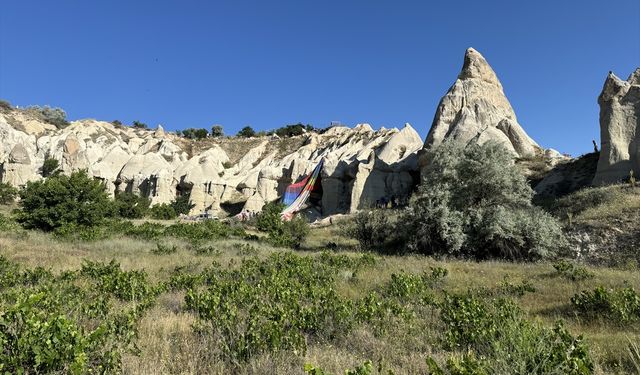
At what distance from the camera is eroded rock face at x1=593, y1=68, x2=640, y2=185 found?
2052cm

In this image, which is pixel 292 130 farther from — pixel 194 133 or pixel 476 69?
pixel 476 69

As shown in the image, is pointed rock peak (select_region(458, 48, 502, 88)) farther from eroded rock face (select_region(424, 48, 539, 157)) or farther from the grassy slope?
the grassy slope

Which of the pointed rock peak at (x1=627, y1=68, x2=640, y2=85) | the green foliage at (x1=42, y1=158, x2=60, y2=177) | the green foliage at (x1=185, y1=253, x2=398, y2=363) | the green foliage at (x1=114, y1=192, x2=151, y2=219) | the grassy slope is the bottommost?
the grassy slope

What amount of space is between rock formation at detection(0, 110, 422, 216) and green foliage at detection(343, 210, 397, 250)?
1428 cm

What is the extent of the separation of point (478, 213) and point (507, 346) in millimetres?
12292

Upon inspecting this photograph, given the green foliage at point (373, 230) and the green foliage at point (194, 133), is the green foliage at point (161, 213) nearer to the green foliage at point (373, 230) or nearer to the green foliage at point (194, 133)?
the green foliage at point (373, 230)

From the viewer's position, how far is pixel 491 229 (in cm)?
1446

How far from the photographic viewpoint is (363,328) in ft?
18.5

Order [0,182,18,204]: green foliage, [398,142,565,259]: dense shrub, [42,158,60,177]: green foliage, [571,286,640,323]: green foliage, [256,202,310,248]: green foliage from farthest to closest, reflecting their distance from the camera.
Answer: [42,158,60,177]: green foliage < [0,182,18,204]: green foliage < [256,202,310,248]: green foliage < [398,142,565,259]: dense shrub < [571,286,640,323]: green foliage

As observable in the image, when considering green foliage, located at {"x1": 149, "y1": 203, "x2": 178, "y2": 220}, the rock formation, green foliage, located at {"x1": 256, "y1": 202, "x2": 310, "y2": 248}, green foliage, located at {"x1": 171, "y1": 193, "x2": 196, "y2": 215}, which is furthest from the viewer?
green foliage, located at {"x1": 171, "y1": 193, "x2": 196, "y2": 215}

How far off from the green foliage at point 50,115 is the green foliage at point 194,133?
23.7 meters

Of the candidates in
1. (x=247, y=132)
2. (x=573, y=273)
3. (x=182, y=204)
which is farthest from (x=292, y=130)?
(x=573, y=273)

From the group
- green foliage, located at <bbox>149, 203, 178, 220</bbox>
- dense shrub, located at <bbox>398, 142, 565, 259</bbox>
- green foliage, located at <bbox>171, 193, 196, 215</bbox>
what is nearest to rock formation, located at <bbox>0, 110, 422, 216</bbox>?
green foliage, located at <bbox>171, 193, 196, 215</bbox>

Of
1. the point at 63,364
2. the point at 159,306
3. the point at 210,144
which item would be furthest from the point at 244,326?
the point at 210,144
